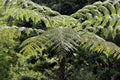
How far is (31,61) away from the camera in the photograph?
1030 centimetres

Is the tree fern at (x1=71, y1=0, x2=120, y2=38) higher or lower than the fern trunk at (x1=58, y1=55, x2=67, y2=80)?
higher

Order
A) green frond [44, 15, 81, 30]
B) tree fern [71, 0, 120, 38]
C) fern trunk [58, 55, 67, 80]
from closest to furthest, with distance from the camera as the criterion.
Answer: fern trunk [58, 55, 67, 80] < tree fern [71, 0, 120, 38] < green frond [44, 15, 81, 30]

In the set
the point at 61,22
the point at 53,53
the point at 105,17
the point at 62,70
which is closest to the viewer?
the point at 62,70

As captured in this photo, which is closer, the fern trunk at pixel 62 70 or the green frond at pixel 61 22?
the fern trunk at pixel 62 70

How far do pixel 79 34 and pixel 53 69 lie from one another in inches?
244

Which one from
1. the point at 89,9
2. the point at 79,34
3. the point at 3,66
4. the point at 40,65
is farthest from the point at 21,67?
the point at 79,34

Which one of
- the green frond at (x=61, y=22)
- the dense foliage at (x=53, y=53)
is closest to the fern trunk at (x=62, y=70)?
the dense foliage at (x=53, y=53)

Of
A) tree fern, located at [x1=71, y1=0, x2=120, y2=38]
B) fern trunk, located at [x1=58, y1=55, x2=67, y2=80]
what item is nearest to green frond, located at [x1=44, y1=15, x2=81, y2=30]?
tree fern, located at [x1=71, y1=0, x2=120, y2=38]

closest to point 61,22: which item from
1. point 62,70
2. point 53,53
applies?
point 62,70

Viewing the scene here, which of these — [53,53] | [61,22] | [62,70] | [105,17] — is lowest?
[53,53]

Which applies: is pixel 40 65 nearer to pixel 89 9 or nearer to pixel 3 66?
pixel 3 66

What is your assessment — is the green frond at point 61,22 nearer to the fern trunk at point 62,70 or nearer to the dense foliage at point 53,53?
the dense foliage at point 53,53

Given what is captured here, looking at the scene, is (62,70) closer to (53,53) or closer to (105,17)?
(105,17)

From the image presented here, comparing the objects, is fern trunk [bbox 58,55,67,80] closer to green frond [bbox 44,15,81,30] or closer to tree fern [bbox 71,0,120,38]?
tree fern [bbox 71,0,120,38]
